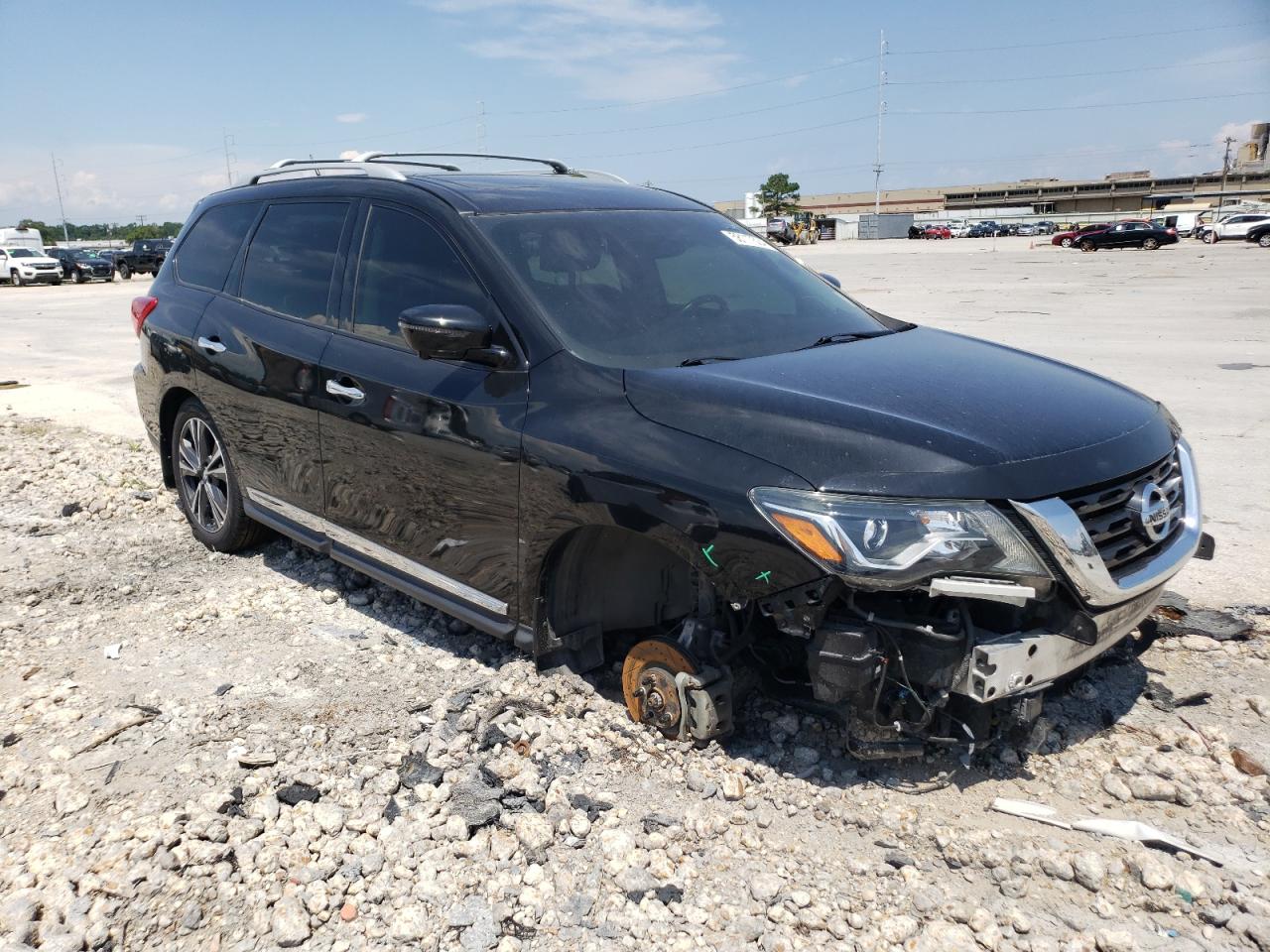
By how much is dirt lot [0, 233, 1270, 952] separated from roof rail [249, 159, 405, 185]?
6.58 feet

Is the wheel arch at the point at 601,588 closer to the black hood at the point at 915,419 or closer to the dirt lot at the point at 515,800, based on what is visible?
the dirt lot at the point at 515,800

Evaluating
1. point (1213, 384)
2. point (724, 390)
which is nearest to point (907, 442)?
point (724, 390)

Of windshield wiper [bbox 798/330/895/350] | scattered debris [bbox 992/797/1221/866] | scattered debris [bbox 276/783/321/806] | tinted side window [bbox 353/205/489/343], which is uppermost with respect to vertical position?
tinted side window [bbox 353/205/489/343]

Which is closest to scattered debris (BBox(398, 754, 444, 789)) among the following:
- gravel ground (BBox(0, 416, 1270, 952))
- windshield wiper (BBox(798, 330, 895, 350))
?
gravel ground (BBox(0, 416, 1270, 952))

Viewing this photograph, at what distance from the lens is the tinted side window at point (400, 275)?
3.87 metres

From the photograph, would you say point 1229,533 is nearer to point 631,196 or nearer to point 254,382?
point 631,196

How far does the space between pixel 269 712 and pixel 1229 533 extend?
4.95 meters

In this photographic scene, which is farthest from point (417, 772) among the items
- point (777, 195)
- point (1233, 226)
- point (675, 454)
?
point (777, 195)

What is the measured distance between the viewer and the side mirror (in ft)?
11.4

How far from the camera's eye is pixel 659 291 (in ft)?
12.9

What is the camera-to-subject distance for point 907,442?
2.88 meters

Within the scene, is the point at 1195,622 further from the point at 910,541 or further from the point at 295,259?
the point at 295,259

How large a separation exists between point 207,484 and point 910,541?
421cm

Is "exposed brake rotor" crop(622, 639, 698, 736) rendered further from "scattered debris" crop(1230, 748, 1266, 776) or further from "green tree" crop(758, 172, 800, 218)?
"green tree" crop(758, 172, 800, 218)
